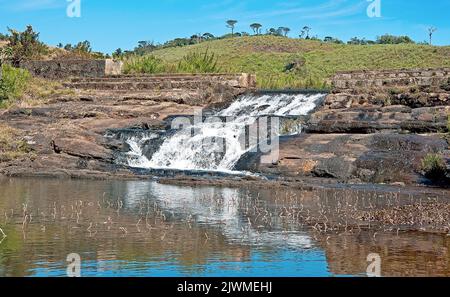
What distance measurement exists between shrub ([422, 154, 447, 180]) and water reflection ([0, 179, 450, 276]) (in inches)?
107

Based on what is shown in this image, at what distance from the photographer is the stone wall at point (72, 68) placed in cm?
4394

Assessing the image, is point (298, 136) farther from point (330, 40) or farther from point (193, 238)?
point (330, 40)

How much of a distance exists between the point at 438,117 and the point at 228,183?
912cm

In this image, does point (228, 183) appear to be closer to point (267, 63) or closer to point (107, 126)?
point (107, 126)

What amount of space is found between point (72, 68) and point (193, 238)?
3341 cm

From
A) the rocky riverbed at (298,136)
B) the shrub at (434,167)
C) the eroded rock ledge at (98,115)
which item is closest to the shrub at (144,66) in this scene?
the eroded rock ledge at (98,115)

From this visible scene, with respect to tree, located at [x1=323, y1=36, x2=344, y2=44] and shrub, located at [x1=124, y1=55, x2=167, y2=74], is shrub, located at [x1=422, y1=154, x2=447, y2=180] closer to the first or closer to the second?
shrub, located at [x1=124, y1=55, x2=167, y2=74]

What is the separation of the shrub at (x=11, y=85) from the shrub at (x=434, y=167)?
23.2m

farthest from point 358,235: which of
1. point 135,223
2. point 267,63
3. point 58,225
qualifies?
point 267,63

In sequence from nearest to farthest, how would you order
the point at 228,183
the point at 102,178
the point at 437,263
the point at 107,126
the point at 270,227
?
the point at 437,263, the point at 270,227, the point at 228,183, the point at 102,178, the point at 107,126

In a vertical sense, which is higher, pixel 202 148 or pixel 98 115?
pixel 98 115

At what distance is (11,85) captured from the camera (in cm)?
3875

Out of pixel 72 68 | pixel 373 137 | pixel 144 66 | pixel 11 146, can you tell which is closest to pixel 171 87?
pixel 144 66

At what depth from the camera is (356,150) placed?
24688mm
